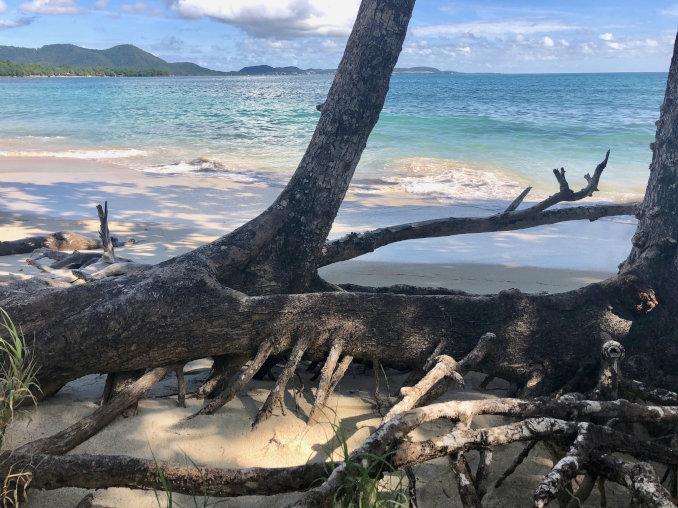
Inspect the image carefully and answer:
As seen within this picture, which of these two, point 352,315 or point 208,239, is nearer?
point 352,315

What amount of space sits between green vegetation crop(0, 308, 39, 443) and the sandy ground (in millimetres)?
209

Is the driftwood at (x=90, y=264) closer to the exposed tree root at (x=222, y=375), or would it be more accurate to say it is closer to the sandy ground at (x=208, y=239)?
the sandy ground at (x=208, y=239)

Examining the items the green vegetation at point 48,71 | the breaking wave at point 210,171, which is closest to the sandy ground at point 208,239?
the breaking wave at point 210,171

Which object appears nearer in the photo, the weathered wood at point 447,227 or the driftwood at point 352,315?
the driftwood at point 352,315

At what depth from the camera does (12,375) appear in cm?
291

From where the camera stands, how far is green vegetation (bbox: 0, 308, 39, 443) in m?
2.58

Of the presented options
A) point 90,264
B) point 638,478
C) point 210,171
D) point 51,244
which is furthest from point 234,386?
point 210,171

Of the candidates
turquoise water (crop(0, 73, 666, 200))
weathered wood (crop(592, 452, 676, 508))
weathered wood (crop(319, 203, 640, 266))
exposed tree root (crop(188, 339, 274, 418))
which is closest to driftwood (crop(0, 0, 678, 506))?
exposed tree root (crop(188, 339, 274, 418))

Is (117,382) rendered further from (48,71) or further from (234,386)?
(48,71)

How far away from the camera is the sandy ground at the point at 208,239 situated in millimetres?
2807

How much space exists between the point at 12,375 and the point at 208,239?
585 cm

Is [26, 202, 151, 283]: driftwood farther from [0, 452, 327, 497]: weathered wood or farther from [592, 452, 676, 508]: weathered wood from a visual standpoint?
[592, 452, 676, 508]: weathered wood

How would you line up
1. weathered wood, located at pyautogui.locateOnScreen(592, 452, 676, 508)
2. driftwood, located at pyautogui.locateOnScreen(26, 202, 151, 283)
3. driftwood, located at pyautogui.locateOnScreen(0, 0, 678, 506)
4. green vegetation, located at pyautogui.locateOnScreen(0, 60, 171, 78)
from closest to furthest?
1. weathered wood, located at pyautogui.locateOnScreen(592, 452, 676, 508)
2. driftwood, located at pyautogui.locateOnScreen(0, 0, 678, 506)
3. driftwood, located at pyautogui.locateOnScreen(26, 202, 151, 283)
4. green vegetation, located at pyautogui.locateOnScreen(0, 60, 171, 78)

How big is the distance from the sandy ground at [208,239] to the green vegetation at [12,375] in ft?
0.68
